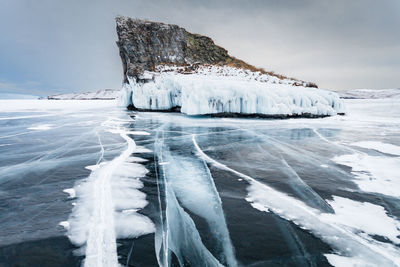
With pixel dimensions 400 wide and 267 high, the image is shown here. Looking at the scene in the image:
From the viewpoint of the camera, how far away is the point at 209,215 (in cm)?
259

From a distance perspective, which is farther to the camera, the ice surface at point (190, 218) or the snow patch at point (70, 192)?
the snow patch at point (70, 192)

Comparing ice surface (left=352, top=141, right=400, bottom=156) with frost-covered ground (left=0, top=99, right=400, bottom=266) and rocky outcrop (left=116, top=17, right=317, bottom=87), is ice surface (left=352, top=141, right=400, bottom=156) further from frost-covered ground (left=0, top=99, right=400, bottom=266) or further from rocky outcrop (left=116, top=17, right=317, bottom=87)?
rocky outcrop (left=116, top=17, right=317, bottom=87)

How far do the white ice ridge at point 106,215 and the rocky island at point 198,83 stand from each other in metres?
10.4

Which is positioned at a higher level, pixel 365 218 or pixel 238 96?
pixel 238 96

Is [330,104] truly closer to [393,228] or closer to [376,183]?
[376,183]

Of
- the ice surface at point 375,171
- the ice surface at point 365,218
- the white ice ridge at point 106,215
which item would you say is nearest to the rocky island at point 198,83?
the ice surface at point 375,171

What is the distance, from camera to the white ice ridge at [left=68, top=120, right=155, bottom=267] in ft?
6.53

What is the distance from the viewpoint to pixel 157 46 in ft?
75.3

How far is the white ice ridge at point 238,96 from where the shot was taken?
1338 cm

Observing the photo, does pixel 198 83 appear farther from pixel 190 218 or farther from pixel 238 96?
pixel 190 218

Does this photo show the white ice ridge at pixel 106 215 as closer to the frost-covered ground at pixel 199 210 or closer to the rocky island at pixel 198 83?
the frost-covered ground at pixel 199 210

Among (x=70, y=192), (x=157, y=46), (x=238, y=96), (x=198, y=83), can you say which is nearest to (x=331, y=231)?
(x=70, y=192)

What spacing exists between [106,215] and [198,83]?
11.8 m

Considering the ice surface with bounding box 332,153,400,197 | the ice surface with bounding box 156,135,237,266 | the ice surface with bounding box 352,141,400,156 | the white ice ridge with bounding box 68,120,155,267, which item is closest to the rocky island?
the ice surface with bounding box 352,141,400,156
